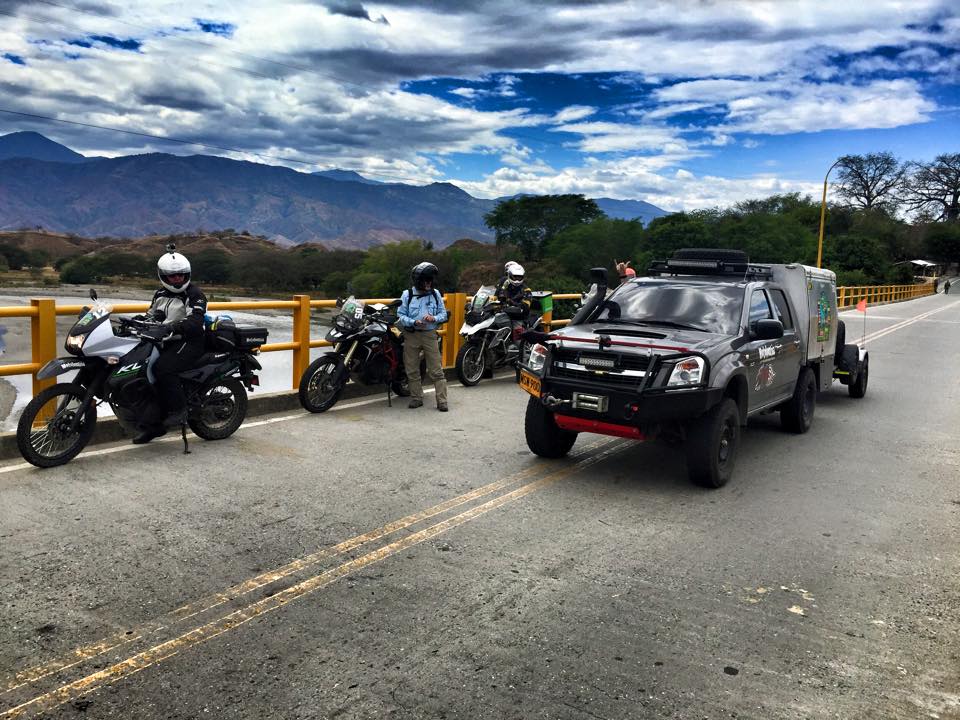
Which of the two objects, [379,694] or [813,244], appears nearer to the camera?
[379,694]

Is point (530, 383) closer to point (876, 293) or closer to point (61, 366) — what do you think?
point (61, 366)

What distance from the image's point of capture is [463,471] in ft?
22.3

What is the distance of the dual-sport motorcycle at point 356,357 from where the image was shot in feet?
29.9

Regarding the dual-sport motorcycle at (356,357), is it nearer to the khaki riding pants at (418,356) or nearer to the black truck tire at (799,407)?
the khaki riding pants at (418,356)

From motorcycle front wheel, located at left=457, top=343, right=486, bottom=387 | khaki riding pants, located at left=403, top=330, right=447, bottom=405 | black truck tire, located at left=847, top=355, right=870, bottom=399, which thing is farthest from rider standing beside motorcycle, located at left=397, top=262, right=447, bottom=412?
black truck tire, located at left=847, top=355, right=870, bottom=399

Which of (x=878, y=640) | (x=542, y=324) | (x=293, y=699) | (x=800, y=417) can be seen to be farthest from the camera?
(x=542, y=324)

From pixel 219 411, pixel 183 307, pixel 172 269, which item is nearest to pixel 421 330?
pixel 219 411

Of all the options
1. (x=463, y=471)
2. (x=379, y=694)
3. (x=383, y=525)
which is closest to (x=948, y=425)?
(x=463, y=471)

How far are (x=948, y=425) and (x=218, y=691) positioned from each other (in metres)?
9.34

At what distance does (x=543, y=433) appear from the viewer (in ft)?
23.2

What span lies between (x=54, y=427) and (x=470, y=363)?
630 cm

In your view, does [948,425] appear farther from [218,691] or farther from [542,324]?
[218,691]

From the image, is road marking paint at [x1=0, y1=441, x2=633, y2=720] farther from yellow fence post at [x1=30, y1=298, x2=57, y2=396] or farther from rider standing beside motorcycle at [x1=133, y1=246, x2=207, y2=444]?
yellow fence post at [x1=30, y1=298, x2=57, y2=396]

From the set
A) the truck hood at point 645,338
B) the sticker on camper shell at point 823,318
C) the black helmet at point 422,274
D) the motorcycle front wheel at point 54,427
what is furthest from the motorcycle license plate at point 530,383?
the sticker on camper shell at point 823,318
